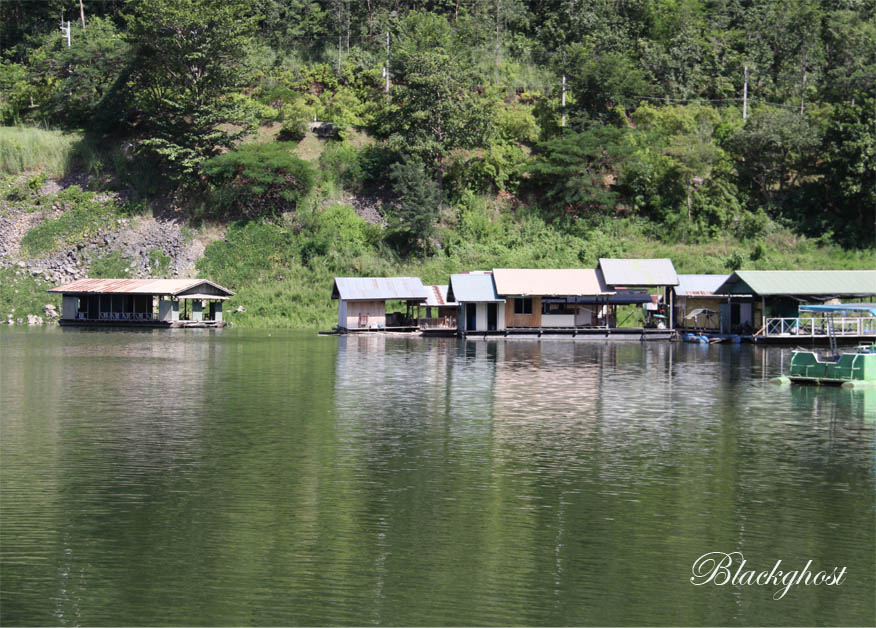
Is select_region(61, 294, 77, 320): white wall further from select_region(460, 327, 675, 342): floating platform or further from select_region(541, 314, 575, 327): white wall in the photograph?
select_region(541, 314, 575, 327): white wall

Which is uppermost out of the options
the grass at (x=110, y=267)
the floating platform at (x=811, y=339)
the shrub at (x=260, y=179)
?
the shrub at (x=260, y=179)

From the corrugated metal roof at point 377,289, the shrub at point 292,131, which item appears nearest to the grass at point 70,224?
the shrub at point 292,131

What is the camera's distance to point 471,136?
88.2m

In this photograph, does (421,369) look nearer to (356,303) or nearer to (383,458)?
(383,458)

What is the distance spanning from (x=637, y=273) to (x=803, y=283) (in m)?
10.9

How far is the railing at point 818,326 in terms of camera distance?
62.6 m

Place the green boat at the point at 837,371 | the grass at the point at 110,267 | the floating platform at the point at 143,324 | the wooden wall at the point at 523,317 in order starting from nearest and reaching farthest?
the green boat at the point at 837,371
the wooden wall at the point at 523,317
the floating platform at the point at 143,324
the grass at the point at 110,267

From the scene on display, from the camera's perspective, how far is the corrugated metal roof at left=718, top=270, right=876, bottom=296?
64625mm

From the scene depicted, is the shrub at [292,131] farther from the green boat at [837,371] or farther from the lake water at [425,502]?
the green boat at [837,371]

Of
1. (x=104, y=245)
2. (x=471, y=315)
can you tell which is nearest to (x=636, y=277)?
(x=471, y=315)

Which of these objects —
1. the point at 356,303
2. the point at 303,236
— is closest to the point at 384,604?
the point at 356,303

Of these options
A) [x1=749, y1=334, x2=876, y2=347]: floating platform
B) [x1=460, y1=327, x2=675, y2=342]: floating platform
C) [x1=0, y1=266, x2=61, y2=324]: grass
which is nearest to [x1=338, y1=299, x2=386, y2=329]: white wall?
[x1=460, y1=327, x2=675, y2=342]: floating platform

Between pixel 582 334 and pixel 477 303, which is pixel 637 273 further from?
pixel 477 303

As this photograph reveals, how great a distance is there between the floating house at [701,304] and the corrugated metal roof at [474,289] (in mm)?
13148
